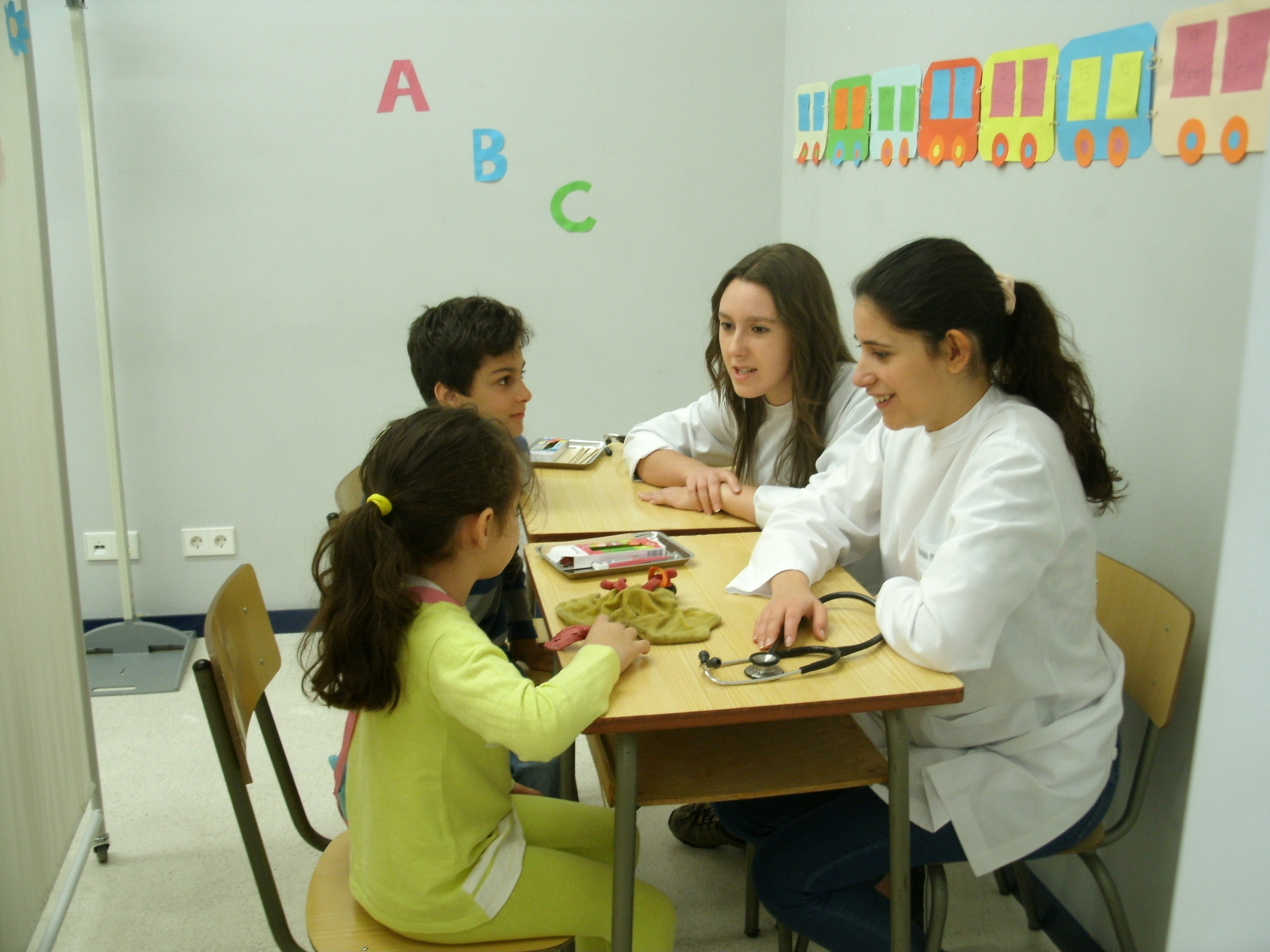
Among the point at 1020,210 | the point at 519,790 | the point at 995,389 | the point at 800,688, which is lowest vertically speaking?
the point at 519,790

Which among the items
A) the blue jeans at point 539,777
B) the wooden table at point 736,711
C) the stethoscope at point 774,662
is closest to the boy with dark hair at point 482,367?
the blue jeans at point 539,777

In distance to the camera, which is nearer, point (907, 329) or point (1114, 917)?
point (907, 329)

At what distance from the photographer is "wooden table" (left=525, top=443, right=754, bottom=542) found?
193 cm

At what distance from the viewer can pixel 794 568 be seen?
158 cm

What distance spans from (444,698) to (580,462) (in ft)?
4.11

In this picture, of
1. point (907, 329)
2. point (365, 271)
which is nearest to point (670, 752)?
point (907, 329)

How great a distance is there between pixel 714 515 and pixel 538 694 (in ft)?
3.07

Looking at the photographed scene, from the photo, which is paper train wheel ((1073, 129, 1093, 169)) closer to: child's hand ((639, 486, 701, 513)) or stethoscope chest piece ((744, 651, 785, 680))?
child's hand ((639, 486, 701, 513))

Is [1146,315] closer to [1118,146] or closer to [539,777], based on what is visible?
[1118,146]

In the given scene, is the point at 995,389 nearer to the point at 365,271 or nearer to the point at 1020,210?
the point at 1020,210

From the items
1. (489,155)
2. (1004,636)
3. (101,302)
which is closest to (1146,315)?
(1004,636)

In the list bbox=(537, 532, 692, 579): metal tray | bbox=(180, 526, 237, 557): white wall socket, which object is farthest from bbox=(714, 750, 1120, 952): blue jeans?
bbox=(180, 526, 237, 557): white wall socket

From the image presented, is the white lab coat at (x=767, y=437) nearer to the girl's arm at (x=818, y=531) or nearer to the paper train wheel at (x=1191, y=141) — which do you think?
the girl's arm at (x=818, y=531)

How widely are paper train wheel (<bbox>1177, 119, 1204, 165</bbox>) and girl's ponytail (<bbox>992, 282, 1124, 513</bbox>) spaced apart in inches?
11.6
